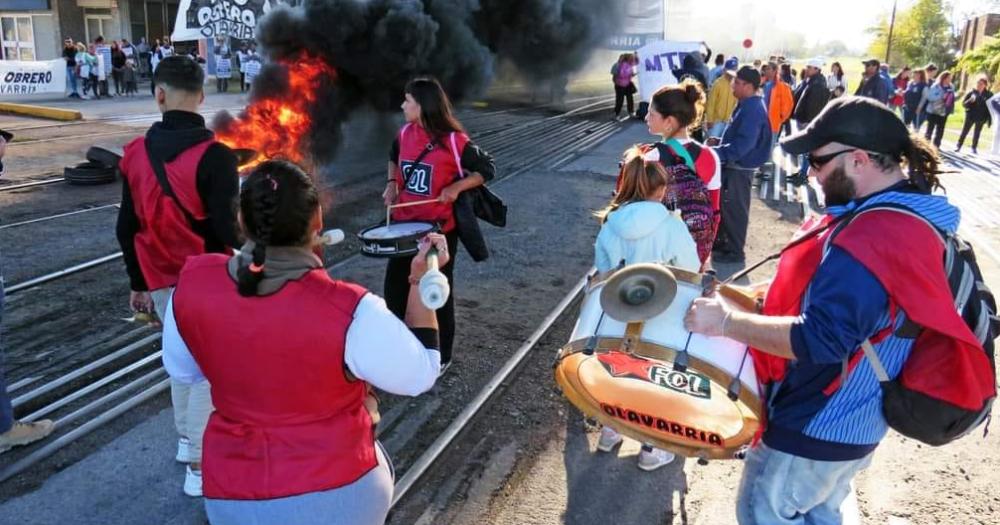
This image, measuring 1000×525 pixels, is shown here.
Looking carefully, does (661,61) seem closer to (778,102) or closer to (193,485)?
(778,102)

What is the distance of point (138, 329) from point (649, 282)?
443cm

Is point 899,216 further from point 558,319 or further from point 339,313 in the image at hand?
point 558,319

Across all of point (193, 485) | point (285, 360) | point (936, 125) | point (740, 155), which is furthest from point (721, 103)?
point (285, 360)

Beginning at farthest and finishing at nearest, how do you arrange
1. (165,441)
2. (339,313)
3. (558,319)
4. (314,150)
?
(314,150)
(558,319)
(165,441)
(339,313)

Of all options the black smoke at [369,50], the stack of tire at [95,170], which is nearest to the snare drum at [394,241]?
the black smoke at [369,50]

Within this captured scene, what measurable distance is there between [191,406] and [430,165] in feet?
6.32

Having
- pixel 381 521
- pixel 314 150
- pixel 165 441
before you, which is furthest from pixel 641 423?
pixel 314 150

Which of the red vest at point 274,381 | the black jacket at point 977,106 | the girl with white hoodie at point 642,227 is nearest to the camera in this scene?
the red vest at point 274,381

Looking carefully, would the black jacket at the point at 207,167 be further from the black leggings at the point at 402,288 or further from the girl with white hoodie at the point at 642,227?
the girl with white hoodie at the point at 642,227

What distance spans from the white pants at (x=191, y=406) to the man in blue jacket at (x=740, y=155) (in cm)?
544

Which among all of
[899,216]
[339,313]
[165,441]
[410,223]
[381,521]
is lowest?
[165,441]

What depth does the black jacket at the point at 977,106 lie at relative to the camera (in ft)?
51.3

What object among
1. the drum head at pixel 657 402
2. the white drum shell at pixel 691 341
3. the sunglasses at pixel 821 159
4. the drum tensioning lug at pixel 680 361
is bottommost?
the drum head at pixel 657 402

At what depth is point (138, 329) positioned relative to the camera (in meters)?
5.47
